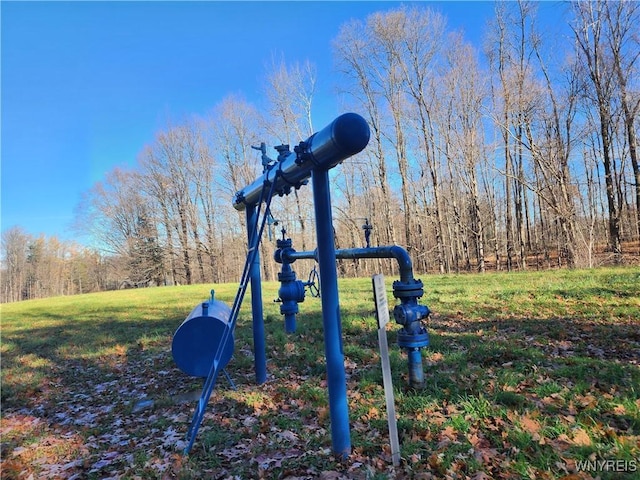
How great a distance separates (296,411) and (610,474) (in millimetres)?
2561

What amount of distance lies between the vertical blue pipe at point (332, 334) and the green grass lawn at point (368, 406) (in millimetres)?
186

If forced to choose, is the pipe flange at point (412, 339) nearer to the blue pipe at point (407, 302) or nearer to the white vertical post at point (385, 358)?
the blue pipe at point (407, 302)

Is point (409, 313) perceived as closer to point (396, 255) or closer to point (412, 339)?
point (412, 339)

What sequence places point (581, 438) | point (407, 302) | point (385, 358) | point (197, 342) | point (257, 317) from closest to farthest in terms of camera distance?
point (385, 358)
point (581, 438)
point (407, 302)
point (197, 342)
point (257, 317)

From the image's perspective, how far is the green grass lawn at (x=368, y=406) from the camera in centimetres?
270

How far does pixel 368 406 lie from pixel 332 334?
1.25 m

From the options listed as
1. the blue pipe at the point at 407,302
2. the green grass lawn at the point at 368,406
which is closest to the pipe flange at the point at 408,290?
the blue pipe at the point at 407,302

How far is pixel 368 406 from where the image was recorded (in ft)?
12.0

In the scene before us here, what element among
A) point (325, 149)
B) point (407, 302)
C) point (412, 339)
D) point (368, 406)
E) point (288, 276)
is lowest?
point (368, 406)

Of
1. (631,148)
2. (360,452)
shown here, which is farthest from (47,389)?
(631,148)

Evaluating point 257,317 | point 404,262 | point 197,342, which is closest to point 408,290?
point 404,262

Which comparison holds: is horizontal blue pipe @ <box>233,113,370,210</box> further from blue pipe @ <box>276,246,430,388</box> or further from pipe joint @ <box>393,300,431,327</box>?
pipe joint @ <box>393,300,431,327</box>

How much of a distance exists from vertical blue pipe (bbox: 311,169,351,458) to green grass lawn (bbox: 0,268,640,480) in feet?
0.61

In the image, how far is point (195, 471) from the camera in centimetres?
287
